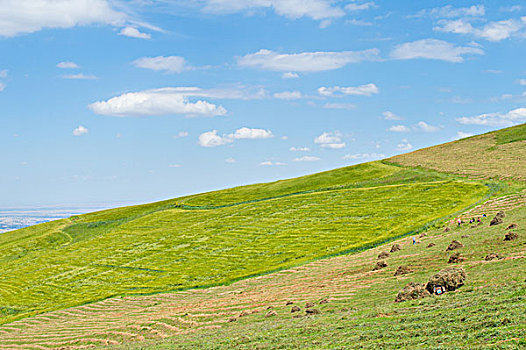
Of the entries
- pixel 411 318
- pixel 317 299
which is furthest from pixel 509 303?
pixel 317 299

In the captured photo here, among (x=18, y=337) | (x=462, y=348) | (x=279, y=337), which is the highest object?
(x=462, y=348)

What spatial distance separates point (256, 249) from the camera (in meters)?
82.8

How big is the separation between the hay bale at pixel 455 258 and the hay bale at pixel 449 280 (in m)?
7.20

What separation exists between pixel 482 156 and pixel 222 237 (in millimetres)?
73270

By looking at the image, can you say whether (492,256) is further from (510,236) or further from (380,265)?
(380,265)

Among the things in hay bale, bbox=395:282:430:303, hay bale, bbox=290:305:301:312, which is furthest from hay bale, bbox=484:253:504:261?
hay bale, bbox=290:305:301:312

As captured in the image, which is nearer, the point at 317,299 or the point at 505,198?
the point at 317,299

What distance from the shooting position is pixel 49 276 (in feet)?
299

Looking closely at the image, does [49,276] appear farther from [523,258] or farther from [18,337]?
[523,258]

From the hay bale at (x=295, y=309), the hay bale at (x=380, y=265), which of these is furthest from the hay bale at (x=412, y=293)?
the hay bale at (x=380, y=265)

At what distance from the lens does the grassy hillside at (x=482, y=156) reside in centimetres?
9831

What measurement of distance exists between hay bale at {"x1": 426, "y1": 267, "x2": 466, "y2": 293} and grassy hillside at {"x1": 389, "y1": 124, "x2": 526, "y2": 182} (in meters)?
65.5

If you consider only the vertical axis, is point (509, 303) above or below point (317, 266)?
above

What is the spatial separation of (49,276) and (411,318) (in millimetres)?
86090
